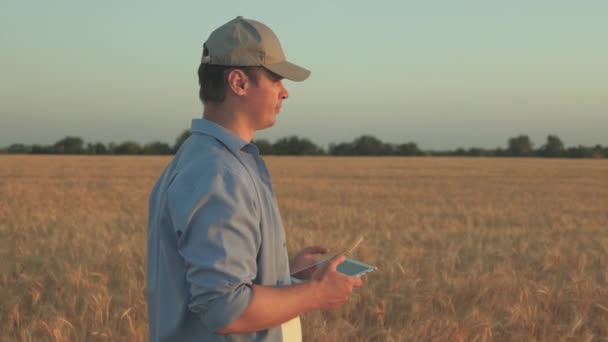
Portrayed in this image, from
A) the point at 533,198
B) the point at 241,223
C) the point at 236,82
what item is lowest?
the point at 533,198

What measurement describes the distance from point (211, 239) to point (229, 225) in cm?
5

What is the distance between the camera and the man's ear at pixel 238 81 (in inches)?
55.6

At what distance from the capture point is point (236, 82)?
1.42 m

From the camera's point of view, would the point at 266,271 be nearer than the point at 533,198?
Yes

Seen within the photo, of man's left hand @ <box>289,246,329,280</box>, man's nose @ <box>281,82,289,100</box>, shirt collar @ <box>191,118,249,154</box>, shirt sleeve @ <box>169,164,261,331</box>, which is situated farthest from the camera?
man's left hand @ <box>289,246,329,280</box>

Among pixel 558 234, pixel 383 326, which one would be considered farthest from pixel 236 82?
pixel 558 234

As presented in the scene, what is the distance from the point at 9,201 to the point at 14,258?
7544 mm

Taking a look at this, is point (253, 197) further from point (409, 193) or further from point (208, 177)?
point (409, 193)

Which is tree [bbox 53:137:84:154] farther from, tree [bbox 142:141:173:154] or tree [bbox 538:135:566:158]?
tree [bbox 538:135:566:158]

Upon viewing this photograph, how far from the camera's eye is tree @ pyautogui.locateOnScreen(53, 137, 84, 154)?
198 feet

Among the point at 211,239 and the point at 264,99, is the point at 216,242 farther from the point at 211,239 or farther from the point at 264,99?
the point at 264,99

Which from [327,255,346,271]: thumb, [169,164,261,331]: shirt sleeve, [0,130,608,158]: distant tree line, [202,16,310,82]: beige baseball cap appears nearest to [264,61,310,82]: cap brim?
[202,16,310,82]: beige baseball cap

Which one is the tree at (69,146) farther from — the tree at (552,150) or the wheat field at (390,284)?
the wheat field at (390,284)

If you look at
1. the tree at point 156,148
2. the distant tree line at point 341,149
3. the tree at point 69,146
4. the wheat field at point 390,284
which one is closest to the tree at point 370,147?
the distant tree line at point 341,149
